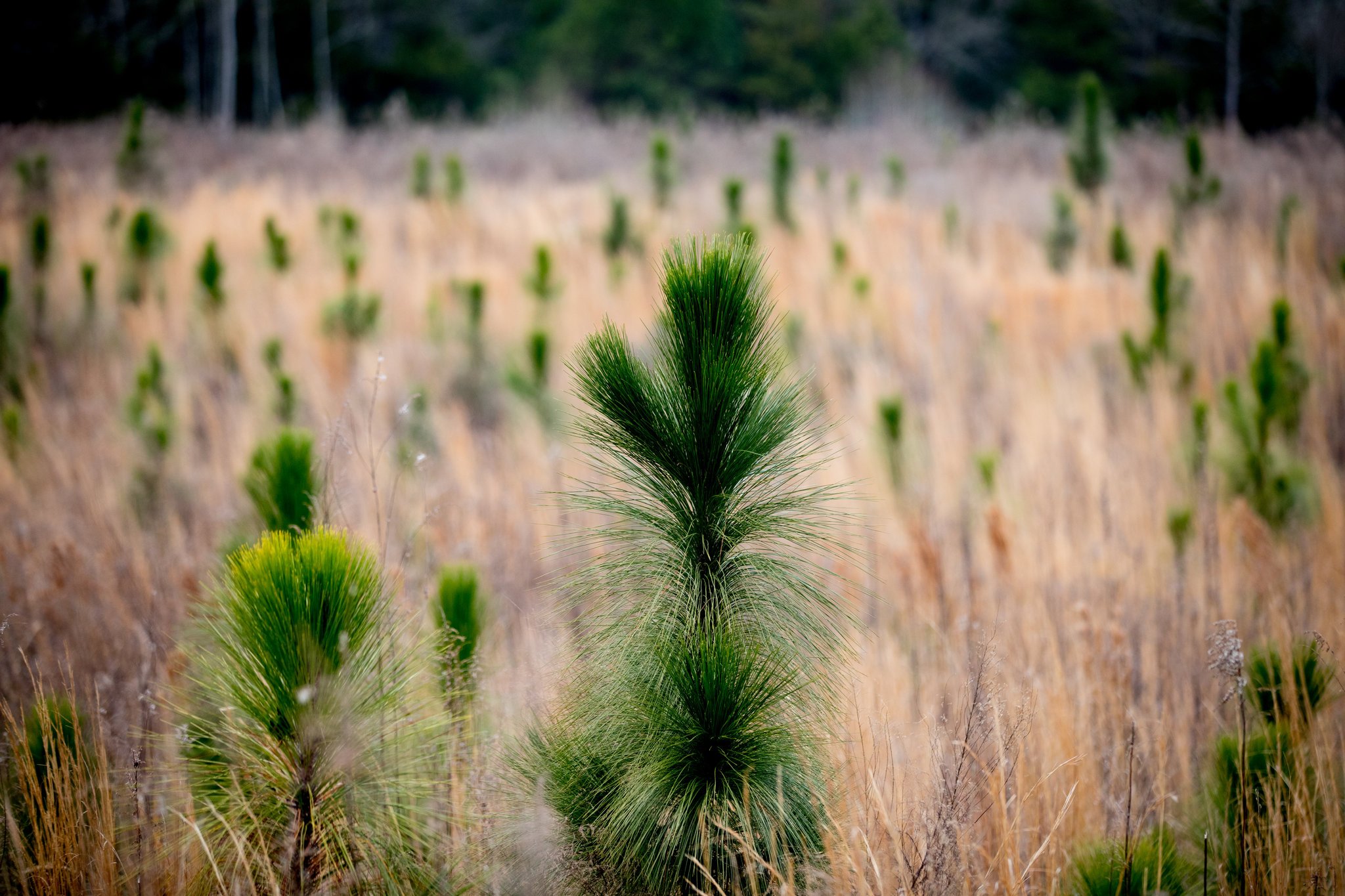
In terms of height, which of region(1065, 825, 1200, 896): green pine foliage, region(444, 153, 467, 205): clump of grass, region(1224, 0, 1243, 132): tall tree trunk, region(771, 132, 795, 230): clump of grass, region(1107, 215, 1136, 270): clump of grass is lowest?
region(1065, 825, 1200, 896): green pine foliage

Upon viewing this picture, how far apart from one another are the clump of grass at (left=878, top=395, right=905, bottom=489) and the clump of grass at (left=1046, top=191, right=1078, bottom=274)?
3.79 m

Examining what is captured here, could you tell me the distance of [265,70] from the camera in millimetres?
16141

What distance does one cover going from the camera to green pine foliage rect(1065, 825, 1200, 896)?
3.06 feet

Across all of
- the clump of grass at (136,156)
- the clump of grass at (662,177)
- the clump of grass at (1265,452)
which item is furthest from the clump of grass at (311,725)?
the clump of grass at (136,156)

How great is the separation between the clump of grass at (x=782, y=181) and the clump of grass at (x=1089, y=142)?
2.53m

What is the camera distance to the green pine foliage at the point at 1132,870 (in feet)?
3.06

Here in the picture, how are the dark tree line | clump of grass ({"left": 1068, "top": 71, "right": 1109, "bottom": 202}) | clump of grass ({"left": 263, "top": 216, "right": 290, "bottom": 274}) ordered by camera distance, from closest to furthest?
clump of grass ({"left": 263, "top": 216, "right": 290, "bottom": 274})
clump of grass ({"left": 1068, "top": 71, "right": 1109, "bottom": 202})
the dark tree line

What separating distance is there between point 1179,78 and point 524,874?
69.4 feet

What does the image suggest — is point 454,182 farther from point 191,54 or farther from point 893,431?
point 191,54

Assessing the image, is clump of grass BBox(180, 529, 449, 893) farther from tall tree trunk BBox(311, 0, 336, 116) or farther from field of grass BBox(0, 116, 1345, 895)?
tall tree trunk BBox(311, 0, 336, 116)

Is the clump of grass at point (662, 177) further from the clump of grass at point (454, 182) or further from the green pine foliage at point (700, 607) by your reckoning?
the green pine foliage at point (700, 607)

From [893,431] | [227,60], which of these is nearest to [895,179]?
[893,431]

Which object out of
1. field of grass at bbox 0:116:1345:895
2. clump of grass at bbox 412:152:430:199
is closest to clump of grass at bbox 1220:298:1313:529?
field of grass at bbox 0:116:1345:895

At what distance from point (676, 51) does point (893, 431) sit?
1932cm
